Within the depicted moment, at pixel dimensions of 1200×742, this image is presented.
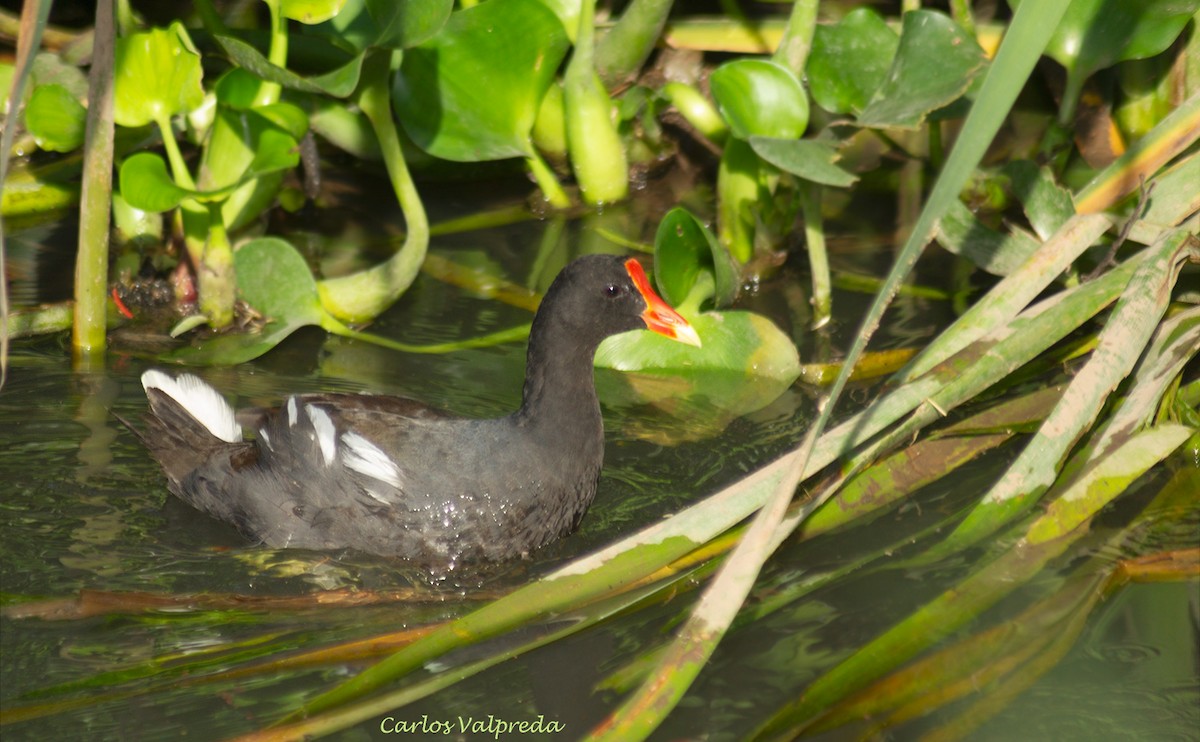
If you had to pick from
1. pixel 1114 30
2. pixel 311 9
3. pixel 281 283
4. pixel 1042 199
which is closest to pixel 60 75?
pixel 281 283

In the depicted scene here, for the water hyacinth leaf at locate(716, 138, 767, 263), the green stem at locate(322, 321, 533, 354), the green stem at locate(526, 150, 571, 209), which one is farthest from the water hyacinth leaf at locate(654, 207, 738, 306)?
the green stem at locate(526, 150, 571, 209)

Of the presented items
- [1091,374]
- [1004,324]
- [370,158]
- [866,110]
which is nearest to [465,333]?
[370,158]

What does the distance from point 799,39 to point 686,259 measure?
828mm

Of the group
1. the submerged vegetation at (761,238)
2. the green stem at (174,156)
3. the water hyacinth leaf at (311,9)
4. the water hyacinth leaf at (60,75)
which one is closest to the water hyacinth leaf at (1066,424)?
the submerged vegetation at (761,238)

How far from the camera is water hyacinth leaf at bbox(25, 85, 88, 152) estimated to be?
11.7ft

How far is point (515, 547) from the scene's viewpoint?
2965 mm

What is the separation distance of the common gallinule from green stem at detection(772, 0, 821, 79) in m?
1.26

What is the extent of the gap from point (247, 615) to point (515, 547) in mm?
627

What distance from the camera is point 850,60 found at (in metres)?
3.86

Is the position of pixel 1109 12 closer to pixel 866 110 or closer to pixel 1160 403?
pixel 866 110

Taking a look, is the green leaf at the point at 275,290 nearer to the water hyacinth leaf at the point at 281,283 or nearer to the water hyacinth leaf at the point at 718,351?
the water hyacinth leaf at the point at 281,283

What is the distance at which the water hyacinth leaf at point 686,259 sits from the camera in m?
3.56

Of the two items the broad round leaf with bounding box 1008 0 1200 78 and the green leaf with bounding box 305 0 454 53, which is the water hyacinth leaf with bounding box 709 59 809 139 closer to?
the broad round leaf with bounding box 1008 0 1200 78

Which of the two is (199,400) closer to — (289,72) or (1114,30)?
(289,72)
